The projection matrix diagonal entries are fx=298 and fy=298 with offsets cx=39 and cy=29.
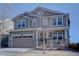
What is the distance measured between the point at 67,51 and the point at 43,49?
22.0 inches

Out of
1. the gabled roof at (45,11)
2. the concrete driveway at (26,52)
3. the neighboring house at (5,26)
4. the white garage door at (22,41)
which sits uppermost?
the gabled roof at (45,11)

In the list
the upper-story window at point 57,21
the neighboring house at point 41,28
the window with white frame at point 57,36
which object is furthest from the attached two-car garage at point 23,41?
the upper-story window at point 57,21

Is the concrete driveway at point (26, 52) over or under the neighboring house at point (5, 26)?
under

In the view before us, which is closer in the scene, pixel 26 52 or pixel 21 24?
pixel 26 52

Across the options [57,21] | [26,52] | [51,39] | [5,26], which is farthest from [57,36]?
[5,26]

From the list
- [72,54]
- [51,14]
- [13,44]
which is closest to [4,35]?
[13,44]

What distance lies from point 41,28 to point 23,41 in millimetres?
536

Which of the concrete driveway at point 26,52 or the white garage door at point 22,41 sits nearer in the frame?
the concrete driveway at point 26,52

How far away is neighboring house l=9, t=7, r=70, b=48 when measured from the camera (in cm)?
688

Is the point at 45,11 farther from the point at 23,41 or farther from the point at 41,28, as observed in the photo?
the point at 23,41

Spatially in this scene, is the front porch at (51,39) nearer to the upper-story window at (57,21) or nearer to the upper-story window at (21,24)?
the upper-story window at (57,21)

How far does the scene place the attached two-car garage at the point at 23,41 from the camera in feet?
22.7

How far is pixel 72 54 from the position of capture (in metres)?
6.78

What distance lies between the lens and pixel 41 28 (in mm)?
6910
